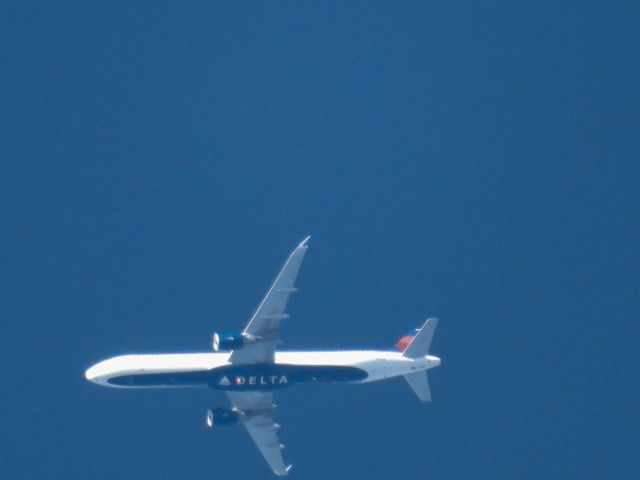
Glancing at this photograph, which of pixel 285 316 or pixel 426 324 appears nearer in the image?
pixel 285 316

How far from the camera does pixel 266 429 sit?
86.4 metres

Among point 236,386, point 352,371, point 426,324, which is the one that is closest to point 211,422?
point 236,386

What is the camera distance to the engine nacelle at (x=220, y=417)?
273 ft

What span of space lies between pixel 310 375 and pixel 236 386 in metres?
4.64

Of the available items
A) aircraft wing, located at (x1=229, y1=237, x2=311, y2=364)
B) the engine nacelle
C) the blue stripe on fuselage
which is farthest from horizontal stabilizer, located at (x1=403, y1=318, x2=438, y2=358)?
the engine nacelle

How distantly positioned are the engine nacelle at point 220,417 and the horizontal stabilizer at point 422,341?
11.3 m

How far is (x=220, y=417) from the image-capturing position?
83.2 metres

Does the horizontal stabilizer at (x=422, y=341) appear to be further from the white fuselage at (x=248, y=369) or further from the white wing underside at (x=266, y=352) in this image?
the white wing underside at (x=266, y=352)

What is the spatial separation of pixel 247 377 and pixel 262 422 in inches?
224

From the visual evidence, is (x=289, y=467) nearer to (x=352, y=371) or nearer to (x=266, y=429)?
Answer: (x=266, y=429)

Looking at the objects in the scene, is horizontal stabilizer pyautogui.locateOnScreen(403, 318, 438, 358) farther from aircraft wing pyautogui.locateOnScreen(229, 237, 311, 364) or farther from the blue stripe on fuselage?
aircraft wing pyautogui.locateOnScreen(229, 237, 311, 364)

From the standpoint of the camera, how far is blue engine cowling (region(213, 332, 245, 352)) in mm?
78812

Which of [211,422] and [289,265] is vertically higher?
[289,265]

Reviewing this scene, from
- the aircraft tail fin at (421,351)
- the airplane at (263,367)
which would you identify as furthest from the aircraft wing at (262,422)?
the aircraft tail fin at (421,351)
